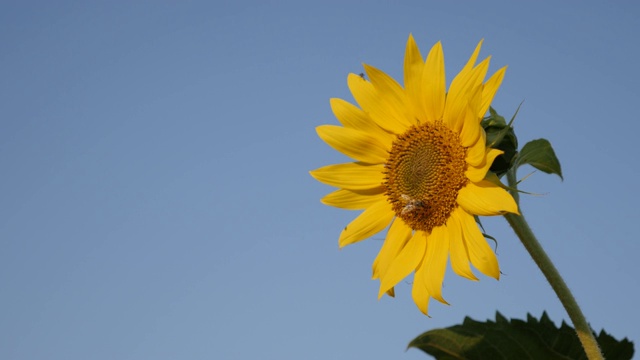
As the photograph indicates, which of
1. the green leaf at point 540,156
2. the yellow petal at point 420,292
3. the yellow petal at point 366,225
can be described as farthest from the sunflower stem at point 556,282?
the yellow petal at point 366,225

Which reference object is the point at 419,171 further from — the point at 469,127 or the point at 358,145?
the point at 469,127

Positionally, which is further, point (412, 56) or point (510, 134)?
point (412, 56)

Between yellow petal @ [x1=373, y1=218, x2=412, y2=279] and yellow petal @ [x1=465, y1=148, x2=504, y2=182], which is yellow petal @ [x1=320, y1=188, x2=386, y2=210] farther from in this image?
yellow petal @ [x1=465, y1=148, x2=504, y2=182]

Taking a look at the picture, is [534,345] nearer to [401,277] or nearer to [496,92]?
[401,277]

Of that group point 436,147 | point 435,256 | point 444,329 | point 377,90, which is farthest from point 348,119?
point 444,329

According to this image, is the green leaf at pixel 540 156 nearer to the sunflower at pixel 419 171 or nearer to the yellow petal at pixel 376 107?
the sunflower at pixel 419 171

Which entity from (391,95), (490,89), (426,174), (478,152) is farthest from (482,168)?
(391,95)

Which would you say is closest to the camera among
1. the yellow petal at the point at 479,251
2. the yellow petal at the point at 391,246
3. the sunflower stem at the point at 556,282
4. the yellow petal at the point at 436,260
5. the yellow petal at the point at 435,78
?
the sunflower stem at the point at 556,282

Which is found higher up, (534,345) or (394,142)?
(394,142)
